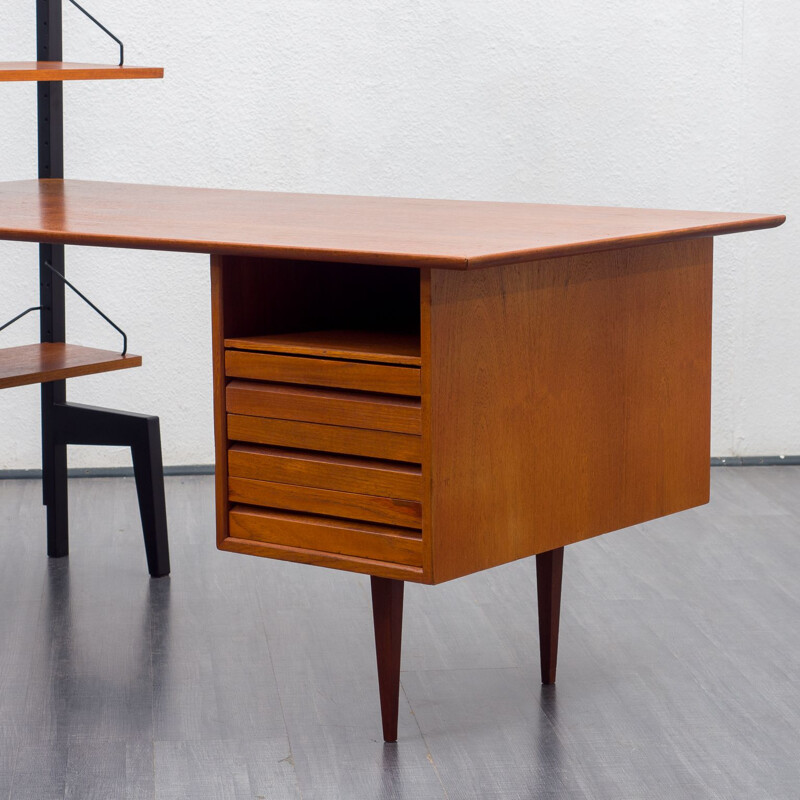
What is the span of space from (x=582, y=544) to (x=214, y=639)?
1086mm

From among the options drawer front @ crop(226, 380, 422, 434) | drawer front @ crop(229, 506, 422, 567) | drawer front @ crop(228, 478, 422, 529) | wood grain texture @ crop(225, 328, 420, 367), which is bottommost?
drawer front @ crop(229, 506, 422, 567)

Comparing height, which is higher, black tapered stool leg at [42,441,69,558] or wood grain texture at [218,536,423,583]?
wood grain texture at [218,536,423,583]

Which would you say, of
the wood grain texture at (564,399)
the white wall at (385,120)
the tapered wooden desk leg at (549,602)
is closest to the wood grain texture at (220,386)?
the wood grain texture at (564,399)

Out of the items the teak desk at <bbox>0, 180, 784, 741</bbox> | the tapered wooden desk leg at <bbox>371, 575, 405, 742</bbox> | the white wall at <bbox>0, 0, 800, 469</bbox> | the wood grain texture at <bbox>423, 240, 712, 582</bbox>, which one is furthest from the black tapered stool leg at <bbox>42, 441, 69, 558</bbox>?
the wood grain texture at <bbox>423, 240, 712, 582</bbox>

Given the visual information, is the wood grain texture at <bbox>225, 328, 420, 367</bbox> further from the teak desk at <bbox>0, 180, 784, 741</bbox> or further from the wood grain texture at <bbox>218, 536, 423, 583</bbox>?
the wood grain texture at <bbox>218, 536, 423, 583</bbox>

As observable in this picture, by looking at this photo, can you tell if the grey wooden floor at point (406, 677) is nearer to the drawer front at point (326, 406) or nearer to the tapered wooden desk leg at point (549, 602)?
the tapered wooden desk leg at point (549, 602)

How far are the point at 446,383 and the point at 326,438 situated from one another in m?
0.22

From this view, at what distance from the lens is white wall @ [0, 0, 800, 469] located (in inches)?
160

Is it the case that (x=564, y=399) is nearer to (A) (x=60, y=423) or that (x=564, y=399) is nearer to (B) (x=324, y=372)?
(B) (x=324, y=372)

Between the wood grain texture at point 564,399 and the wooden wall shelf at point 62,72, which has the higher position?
the wooden wall shelf at point 62,72

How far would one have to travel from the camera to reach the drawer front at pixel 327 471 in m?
1.99

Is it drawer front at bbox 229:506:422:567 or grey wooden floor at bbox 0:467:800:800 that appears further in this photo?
grey wooden floor at bbox 0:467:800:800

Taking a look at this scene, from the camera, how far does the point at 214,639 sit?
2773 mm

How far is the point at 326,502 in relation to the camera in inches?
81.7
